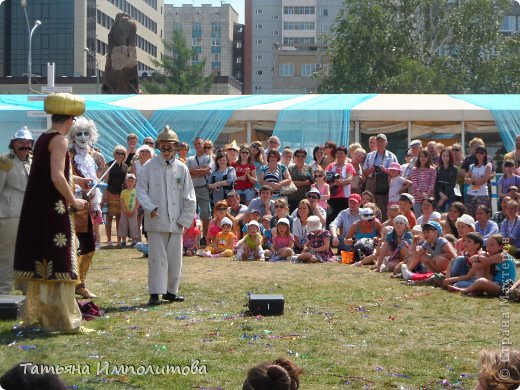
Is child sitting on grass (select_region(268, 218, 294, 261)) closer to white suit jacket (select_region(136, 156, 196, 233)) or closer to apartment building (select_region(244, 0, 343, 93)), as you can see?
white suit jacket (select_region(136, 156, 196, 233))

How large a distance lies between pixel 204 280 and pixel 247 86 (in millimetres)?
102192

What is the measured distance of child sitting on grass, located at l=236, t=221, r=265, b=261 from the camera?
13414mm

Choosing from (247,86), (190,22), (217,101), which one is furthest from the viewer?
(190,22)

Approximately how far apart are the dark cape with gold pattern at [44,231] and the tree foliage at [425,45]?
44.9 meters

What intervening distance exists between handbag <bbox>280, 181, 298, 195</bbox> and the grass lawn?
4.00m

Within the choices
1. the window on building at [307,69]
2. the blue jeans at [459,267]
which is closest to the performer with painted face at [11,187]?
the blue jeans at [459,267]

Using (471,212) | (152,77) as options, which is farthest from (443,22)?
(471,212)

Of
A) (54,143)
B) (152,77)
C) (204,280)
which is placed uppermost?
(152,77)

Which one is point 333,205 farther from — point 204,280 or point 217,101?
point 217,101

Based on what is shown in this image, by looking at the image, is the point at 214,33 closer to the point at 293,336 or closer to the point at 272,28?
the point at 272,28

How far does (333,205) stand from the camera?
14828mm

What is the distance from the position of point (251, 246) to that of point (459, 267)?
392 cm

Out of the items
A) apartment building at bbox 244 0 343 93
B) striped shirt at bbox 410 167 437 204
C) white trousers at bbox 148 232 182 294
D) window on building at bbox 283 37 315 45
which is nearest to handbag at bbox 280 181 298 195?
striped shirt at bbox 410 167 437 204

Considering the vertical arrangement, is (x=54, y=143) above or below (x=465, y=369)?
above
